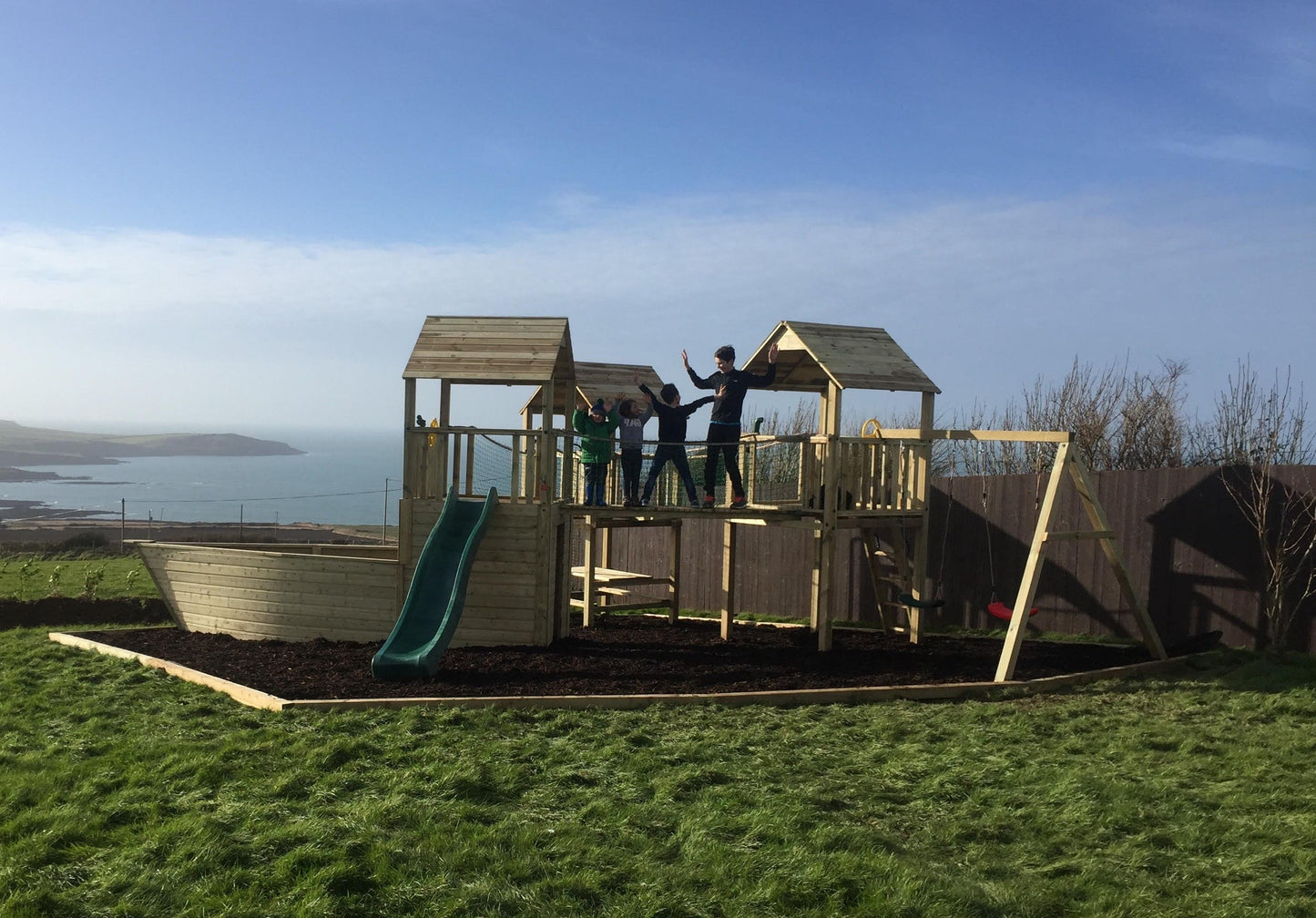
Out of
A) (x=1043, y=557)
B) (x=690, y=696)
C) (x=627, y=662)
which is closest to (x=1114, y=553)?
(x=1043, y=557)

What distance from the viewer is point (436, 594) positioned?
12.5 metres

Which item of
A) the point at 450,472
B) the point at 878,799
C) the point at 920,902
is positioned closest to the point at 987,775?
the point at 878,799

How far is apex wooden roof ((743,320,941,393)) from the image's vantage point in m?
13.5

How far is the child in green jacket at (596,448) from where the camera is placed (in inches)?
555

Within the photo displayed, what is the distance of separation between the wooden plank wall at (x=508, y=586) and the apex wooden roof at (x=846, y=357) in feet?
12.9

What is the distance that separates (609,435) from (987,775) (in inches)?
324

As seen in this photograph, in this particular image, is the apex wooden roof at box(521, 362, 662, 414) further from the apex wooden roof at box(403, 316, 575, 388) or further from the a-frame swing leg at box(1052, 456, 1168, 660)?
the a-frame swing leg at box(1052, 456, 1168, 660)

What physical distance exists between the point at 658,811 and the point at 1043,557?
6.88 metres

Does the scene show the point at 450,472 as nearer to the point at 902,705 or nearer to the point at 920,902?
the point at 902,705

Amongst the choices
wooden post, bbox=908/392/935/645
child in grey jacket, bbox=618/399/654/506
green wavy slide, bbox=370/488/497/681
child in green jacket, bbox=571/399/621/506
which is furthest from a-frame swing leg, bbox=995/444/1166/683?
green wavy slide, bbox=370/488/497/681

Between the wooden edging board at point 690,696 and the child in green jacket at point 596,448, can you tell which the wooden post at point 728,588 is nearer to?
the child in green jacket at point 596,448

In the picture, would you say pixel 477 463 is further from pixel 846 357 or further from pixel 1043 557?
pixel 1043 557

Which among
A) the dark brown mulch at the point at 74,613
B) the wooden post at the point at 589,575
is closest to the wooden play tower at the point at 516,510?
the wooden post at the point at 589,575

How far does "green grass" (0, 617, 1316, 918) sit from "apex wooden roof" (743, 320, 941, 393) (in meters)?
4.83
